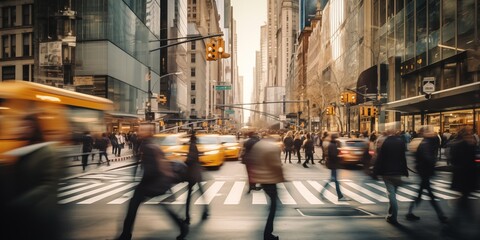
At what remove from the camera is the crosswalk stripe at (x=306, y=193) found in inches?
413

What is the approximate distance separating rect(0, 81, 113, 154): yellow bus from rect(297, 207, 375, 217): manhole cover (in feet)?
17.6

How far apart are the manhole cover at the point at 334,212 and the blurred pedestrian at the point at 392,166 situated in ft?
2.94

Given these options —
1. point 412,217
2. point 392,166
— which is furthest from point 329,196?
point 392,166

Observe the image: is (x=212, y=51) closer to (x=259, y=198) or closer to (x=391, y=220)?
(x=259, y=198)

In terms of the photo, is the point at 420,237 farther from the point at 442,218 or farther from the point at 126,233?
Result: the point at 126,233

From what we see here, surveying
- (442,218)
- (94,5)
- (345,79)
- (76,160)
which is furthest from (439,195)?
(345,79)

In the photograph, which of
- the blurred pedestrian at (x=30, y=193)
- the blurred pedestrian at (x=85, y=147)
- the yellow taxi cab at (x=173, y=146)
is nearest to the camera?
the blurred pedestrian at (x=30, y=193)

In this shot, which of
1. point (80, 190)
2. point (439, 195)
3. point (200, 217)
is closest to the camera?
point (200, 217)

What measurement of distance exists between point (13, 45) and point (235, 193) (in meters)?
44.8

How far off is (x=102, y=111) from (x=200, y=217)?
1445 centimetres

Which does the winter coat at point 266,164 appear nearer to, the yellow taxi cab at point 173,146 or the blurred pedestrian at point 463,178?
the blurred pedestrian at point 463,178

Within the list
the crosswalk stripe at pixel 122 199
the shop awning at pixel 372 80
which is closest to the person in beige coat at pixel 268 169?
the crosswalk stripe at pixel 122 199

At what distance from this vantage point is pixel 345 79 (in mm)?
54344

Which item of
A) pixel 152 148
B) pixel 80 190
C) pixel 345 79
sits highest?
pixel 345 79
